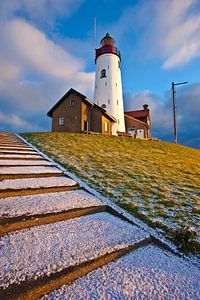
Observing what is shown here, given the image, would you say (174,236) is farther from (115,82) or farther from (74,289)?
(115,82)

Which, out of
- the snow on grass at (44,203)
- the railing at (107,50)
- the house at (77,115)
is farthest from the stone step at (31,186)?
the railing at (107,50)

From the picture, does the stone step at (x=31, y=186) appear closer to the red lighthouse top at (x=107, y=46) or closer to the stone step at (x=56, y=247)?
the stone step at (x=56, y=247)

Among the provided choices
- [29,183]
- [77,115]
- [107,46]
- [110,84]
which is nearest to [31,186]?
[29,183]

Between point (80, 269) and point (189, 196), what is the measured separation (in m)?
3.11

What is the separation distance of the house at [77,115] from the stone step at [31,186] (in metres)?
16.1

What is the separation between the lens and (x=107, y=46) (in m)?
27.1

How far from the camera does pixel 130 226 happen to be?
8.04 feet

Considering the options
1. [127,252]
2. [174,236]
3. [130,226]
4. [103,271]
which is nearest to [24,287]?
[103,271]

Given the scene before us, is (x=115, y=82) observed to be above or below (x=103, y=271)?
above

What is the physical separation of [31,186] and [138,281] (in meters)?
2.28

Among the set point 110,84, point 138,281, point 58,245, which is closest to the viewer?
point 138,281

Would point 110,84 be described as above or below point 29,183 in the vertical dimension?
above

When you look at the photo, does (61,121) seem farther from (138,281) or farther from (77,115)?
(138,281)

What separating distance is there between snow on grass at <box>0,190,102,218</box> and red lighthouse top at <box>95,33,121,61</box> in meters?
28.5
